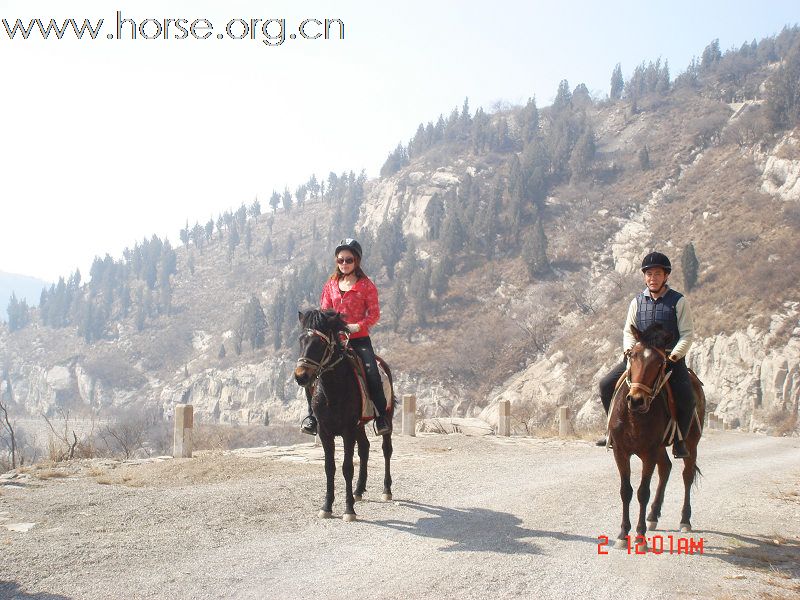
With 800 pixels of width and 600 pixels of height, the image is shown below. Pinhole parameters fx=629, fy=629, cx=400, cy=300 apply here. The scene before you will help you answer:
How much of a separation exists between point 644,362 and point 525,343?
64.4 metres

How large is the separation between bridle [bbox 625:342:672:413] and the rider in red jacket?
3.28 metres

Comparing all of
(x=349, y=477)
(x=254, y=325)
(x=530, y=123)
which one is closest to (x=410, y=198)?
(x=530, y=123)

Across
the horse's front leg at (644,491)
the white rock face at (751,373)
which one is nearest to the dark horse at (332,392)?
the horse's front leg at (644,491)

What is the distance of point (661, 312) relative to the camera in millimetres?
7559

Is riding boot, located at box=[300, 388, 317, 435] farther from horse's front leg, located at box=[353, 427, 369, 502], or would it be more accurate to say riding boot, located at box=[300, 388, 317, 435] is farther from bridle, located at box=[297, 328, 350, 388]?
horse's front leg, located at box=[353, 427, 369, 502]

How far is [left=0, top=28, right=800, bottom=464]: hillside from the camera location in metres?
48.8

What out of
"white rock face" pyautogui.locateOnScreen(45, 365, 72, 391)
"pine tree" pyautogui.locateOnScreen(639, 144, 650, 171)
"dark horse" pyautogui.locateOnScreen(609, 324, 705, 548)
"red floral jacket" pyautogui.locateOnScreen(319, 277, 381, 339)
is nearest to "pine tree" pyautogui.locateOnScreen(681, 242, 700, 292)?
"pine tree" pyautogui.locateOnScreen(639, 144, 650, 171)

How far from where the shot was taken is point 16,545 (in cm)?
630

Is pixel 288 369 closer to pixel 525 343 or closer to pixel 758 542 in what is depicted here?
pixel 525 343

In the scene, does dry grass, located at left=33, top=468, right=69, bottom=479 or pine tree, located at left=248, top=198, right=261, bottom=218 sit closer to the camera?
dry grass, located at left=33, top=468, right=69, bottom=479

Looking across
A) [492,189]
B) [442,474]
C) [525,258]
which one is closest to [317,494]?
[442,474]

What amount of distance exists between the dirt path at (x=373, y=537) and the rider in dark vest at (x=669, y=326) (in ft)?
5.04

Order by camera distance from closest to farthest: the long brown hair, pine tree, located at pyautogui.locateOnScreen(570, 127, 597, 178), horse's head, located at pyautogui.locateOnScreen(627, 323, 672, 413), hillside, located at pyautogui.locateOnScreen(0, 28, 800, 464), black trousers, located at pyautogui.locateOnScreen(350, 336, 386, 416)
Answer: horse's head, located at pyautogui.locateOnScreen(627, 323, 672, 413) → black trousers, located at pyautogui.locateOnScreen(350, 336, 386, 416) → the long brown hair → hillside, located at pyautogui.locateOnScreen(0, 28, 800, 464) → pine tree, located at pyautogui.locateOnScreen(570, 127, 597, 178)
